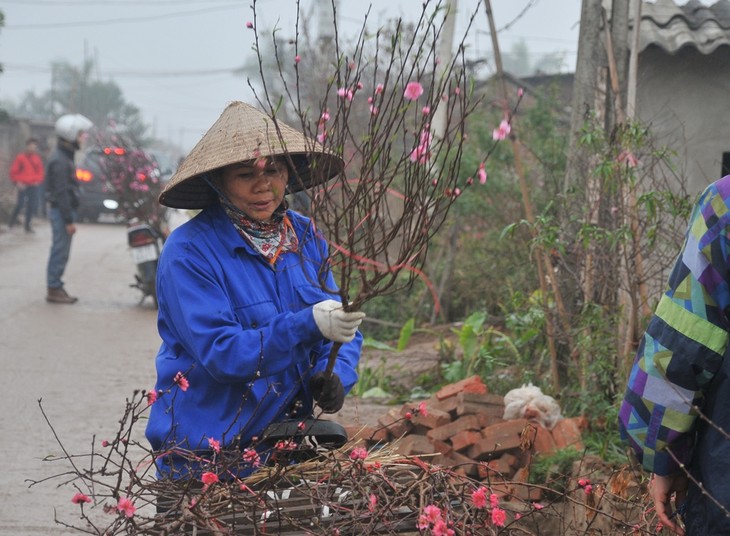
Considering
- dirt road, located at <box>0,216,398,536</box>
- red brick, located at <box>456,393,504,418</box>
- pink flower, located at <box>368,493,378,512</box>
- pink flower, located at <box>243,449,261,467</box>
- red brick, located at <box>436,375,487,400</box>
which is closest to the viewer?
pink flower, located at <box>368,493,378,512</box>

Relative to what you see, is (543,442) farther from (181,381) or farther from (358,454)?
(181,381)

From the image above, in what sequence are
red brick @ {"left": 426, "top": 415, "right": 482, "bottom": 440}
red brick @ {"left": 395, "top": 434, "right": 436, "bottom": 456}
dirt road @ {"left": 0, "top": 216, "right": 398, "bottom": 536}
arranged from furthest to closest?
1. dirt road @ {"left": 0, "top": 216, "right": 398, "bottom": 536}
2. red brick @ {"left": 426, "top": 415, "right": 482, "bottom": 440}
3. red brick @ {"left": 395, "top": 434, "right": 436, "bottom": 456}

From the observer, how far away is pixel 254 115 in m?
3.63

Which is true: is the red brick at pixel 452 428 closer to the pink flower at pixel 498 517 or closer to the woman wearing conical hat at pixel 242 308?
the woman wearing conical hat at pixel 242 308

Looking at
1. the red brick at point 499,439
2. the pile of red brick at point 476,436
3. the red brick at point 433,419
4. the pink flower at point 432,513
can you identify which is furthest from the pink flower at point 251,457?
the red brick at point 433,419

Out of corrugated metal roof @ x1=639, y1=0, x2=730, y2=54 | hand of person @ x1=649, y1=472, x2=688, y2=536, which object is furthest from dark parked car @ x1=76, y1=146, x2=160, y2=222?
hand of person @ x1=649, y1=472, x2=688, y2=536

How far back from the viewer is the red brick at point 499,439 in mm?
5234

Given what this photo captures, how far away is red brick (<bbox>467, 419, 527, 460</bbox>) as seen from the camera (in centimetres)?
523

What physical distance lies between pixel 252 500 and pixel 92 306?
409 inches

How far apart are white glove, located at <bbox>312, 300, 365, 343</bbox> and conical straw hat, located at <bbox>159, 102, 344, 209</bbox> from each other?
441mm

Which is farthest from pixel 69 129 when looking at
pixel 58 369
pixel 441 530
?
pixel 441 530

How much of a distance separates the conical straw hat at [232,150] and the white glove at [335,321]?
0.44 metres

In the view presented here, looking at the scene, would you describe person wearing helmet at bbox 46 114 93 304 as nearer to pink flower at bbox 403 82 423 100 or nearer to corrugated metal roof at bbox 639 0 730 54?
corrugated metal roof at bbox 639 0 730 54

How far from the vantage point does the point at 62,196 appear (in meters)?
12.4
